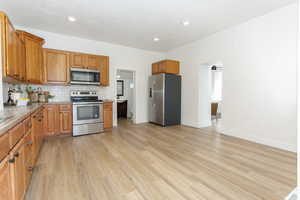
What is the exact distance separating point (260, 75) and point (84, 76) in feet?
14.9

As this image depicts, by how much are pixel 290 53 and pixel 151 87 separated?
12.3 ft

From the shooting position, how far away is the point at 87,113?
12.7ft

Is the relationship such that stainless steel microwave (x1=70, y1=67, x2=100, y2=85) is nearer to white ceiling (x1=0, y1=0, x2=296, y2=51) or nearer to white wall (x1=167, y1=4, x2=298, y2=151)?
white ceiling (x1=0, y1=0, x2=296, y2=51)

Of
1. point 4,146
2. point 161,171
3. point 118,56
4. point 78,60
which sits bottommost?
point 161,171

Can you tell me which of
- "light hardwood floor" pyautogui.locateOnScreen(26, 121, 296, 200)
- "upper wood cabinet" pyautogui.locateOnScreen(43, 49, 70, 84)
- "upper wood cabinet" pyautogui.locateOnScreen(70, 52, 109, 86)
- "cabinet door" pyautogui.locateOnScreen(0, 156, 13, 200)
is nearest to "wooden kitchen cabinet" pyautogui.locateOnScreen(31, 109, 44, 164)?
"light hardwood floor" pyautogui.locateOnScreen(26, 121, 296, 200)

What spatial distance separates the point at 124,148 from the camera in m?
2.94

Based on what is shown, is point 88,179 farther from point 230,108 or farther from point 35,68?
point 230,108

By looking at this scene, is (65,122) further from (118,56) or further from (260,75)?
(260,75)

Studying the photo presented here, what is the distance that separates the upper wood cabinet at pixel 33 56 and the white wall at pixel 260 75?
15.0 ft

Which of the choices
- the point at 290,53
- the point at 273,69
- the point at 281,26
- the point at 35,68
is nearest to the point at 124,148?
the point at 35,68

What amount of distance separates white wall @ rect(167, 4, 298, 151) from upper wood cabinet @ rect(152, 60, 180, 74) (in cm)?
107

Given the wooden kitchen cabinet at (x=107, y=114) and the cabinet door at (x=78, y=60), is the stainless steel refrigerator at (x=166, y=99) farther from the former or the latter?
the cabinet door at (x=78, y=60)

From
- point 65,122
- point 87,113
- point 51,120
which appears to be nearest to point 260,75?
point 87,113

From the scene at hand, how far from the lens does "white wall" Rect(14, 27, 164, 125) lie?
404 cm
